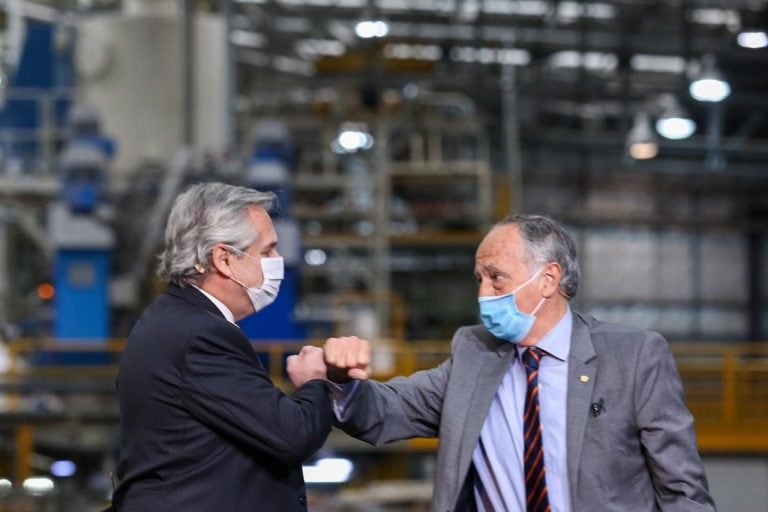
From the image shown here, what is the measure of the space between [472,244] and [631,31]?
5.10 meters

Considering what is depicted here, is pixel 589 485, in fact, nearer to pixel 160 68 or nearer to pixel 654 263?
pixel 160 68

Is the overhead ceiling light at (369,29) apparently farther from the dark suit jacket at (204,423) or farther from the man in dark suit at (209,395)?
the dark suit jacket at (204,423)

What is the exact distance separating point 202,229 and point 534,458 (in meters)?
0.97

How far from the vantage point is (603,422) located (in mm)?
2768

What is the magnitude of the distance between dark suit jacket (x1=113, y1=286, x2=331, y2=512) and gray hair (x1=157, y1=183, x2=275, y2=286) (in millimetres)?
122

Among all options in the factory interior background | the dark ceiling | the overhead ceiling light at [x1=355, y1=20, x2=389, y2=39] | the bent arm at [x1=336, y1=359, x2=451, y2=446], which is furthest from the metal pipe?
the bent arm at [x1=336, y1=359, x2=451, y2=446]

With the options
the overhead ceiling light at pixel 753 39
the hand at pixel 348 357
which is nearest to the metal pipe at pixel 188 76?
the overhead ceiling light at pixel 753 39

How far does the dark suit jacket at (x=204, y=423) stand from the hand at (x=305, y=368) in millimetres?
134

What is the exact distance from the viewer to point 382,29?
1875 cm

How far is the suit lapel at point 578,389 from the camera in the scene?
2.74 metres

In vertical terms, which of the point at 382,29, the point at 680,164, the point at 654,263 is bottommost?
the point at 654,263

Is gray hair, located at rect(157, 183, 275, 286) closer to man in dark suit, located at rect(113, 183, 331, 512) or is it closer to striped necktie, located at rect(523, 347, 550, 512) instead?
man in dark suit, located at rect(113, 183, 331, 512)

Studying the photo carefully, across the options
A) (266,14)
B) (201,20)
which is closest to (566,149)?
(266,14)

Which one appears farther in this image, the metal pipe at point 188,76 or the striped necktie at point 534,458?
the metal pipe at point 188,76
